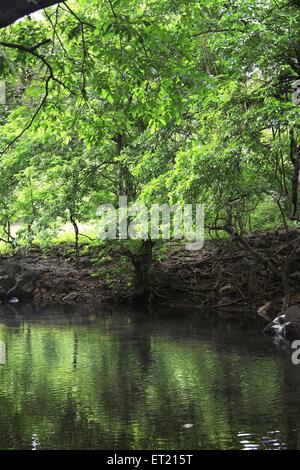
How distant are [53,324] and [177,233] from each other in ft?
13.9

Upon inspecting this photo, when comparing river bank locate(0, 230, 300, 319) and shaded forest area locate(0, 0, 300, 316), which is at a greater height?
shaded forest area locate(0, 0, 300, 316)

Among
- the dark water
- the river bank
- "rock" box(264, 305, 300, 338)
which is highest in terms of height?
the river bank

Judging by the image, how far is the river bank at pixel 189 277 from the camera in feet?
64.6

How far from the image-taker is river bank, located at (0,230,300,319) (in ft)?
64.6

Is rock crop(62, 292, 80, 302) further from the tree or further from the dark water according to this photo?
the tree

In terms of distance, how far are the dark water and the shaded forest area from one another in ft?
11.8

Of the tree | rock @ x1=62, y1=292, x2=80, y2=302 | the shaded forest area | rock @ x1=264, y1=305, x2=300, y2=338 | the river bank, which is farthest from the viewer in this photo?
rock @ x1=62, y1=292, x2=80, y2=302

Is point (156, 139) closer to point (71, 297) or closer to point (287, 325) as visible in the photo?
point (287, 325)

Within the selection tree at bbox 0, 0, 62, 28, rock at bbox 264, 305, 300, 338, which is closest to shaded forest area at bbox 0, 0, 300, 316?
tree at bbox 0, 0, 62, 28

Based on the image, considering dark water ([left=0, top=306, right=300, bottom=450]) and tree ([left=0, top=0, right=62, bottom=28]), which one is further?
A: dark water ([left=0, top=306, right=300, bottom=450])

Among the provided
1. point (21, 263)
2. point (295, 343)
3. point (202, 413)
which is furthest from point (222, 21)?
point (21, 263)

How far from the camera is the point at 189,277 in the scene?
2291 cm

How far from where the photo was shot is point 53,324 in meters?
17.3

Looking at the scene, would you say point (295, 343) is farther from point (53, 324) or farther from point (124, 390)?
point (53, 324)
